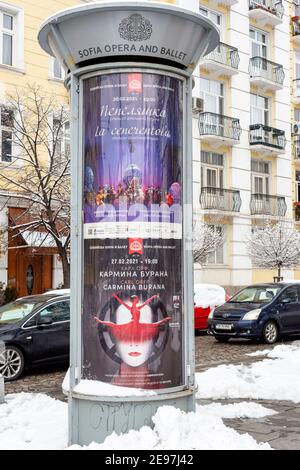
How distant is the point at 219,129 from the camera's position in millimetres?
31516

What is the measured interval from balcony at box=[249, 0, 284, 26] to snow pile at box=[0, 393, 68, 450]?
29804 mm

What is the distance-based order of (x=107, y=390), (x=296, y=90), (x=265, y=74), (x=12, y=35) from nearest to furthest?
1. (x=107, y=390)
2. (x=12, y=35)
3. (x=265, y=74)
4. (x=296, y=90)

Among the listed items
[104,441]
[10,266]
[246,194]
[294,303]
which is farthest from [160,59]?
[246,194]

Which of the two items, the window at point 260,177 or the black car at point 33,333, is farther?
the window at point 260,177

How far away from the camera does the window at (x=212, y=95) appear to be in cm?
3172

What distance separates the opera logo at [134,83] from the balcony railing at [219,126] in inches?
991

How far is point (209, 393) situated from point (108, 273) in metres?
3.40

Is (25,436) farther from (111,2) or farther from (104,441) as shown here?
(111,2)

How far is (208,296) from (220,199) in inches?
476

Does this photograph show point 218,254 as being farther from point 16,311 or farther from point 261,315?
point 16,311

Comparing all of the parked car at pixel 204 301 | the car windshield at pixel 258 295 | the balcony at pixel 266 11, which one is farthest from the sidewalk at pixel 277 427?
the balcony at pixel 266 11

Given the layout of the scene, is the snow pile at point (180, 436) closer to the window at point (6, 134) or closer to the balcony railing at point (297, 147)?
the window at point (6, 134)

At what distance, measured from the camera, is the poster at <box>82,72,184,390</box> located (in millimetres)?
5824

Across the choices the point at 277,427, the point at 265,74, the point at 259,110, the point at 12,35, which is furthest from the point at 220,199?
the point at 277,427
